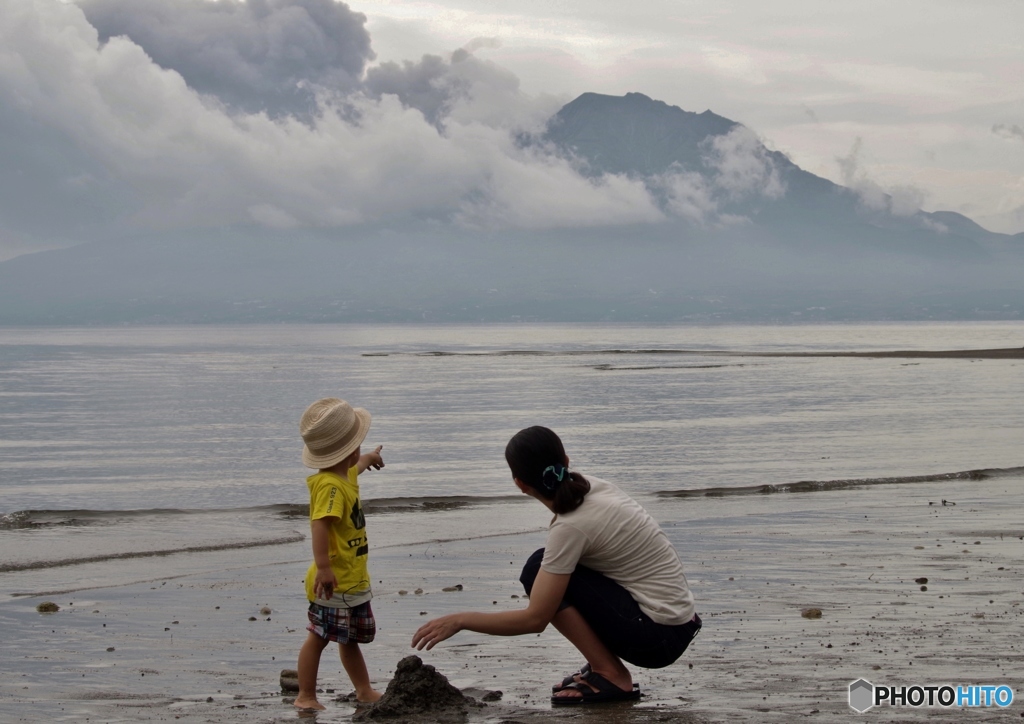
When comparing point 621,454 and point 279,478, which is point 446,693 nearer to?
point 279,478

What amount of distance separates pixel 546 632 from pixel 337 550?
2.57m

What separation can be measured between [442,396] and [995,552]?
43230 mm

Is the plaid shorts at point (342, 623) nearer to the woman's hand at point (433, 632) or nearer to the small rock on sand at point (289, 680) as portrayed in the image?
the small rock on sand at point (289, 680)

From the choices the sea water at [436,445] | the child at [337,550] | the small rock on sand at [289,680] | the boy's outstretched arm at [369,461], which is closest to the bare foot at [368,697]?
the child at [337,550]

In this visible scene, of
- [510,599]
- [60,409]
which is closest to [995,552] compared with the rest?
[510,599]

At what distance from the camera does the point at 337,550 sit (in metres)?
7.14

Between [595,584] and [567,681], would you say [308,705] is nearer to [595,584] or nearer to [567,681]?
[567,681]

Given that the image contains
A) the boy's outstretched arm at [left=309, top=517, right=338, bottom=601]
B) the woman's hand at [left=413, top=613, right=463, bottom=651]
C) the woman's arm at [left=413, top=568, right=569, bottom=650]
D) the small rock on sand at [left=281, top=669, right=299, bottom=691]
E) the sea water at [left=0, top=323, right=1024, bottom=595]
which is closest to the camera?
the woman's hand at [left=413, top=613, right=463, bottom=651]

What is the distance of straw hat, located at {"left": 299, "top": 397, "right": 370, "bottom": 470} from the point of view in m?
7.11

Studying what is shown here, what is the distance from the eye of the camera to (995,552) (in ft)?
38.7

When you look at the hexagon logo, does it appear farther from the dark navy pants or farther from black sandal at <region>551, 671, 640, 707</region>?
black sandal at <region>551, 671, 640, 707</region>

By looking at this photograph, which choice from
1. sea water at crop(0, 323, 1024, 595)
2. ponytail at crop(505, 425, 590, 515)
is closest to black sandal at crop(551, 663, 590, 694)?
ponytail at crop(505, 425, 590, 515)

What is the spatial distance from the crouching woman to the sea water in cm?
699

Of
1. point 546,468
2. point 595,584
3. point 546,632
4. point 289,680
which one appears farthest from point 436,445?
point 546,468
